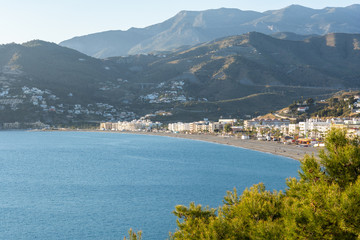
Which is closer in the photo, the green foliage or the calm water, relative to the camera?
the green foliage

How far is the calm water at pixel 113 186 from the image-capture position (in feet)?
126

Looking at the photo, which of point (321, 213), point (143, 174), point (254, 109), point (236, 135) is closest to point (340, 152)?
point (321, 213)

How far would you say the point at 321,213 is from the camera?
1276 cm

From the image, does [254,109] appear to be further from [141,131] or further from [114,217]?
[114,217]

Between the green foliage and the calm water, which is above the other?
the green foliage

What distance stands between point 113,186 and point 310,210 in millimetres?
47460

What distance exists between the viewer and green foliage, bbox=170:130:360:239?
1242cm

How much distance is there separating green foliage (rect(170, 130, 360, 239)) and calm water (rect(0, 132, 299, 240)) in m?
18.4

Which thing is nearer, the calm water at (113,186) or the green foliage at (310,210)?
the green foliage at (310,210)

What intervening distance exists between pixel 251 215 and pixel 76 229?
24133 millimetres

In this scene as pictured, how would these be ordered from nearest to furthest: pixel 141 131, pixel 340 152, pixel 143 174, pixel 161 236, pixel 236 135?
pixel 340 152 < pixel 161 236 < pixel 143 174 < pixel 236 135 < pixel 141 131

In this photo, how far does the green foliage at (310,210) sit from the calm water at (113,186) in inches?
725

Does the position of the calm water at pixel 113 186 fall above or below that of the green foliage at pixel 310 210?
below

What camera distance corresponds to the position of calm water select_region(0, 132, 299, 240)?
126 feet
